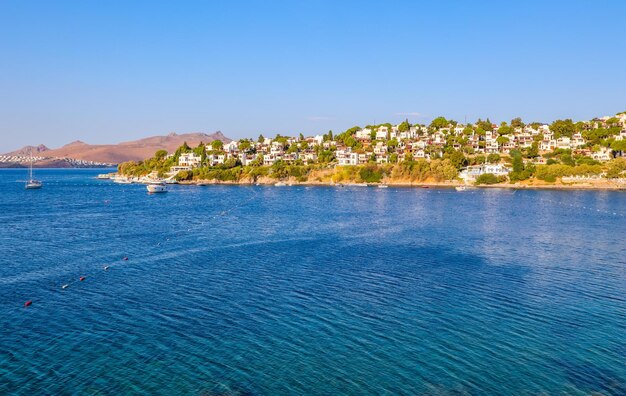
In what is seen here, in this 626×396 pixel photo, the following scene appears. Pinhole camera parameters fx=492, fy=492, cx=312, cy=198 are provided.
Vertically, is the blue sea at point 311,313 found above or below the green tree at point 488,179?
below

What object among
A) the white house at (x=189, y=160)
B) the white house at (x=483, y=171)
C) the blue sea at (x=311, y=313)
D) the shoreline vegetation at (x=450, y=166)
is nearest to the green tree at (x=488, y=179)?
the shoreline vegetation at (x=450, y=166)

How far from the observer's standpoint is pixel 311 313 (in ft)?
84.0

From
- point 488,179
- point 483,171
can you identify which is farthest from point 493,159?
point 488,179

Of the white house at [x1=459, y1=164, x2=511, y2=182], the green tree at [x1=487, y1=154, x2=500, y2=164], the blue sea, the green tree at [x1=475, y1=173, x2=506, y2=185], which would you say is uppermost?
the green tree at [x1=487, y1=154, x2=500, y2=164]

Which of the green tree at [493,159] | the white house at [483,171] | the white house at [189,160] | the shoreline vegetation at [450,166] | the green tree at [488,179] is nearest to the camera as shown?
the shoreline vegetation at [450,166]

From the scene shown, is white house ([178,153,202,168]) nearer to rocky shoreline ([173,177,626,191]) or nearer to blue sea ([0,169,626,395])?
rocky shoreline ([173,177,626,191])

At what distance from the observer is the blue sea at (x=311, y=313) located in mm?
18438

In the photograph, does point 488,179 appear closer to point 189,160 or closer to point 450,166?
point 450,166

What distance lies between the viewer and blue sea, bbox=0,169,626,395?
1844cm

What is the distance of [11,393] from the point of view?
17.0 meters

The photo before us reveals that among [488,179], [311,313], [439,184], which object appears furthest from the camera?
[439,184]

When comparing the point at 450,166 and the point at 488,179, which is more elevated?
the point at 450,166

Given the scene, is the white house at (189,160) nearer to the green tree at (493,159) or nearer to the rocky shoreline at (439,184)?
the rocky shoreline at (439,184)

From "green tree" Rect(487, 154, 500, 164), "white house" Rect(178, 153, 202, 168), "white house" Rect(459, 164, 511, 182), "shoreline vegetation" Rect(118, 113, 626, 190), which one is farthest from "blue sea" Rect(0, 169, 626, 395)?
"white house" Rect(178, 153, 202, 168)
